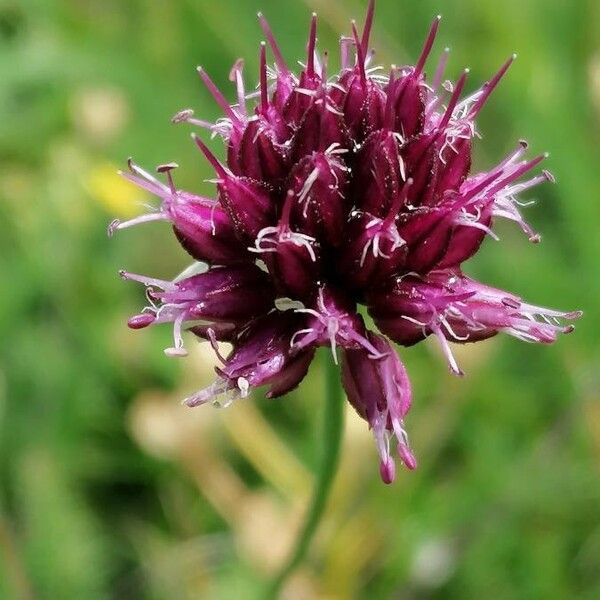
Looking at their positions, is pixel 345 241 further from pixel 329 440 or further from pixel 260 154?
pixel 329 440

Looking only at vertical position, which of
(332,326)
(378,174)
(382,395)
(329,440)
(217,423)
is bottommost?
(217,423)

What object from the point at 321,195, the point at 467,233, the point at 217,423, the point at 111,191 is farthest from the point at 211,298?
the point at 111,191

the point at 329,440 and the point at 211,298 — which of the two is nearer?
the point at 211,298

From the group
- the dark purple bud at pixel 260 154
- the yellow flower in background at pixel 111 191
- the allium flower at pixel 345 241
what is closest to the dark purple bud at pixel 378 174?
the allium flower at pixel 345 241

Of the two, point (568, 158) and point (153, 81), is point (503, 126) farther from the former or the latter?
point (153, 81)

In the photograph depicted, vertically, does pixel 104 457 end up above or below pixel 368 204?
below

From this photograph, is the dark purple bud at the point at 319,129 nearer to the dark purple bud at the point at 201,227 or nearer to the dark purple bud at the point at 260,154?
the dark purple bud at the point at 260,154

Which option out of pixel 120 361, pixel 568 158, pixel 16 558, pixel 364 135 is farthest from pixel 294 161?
pixel 568 158
